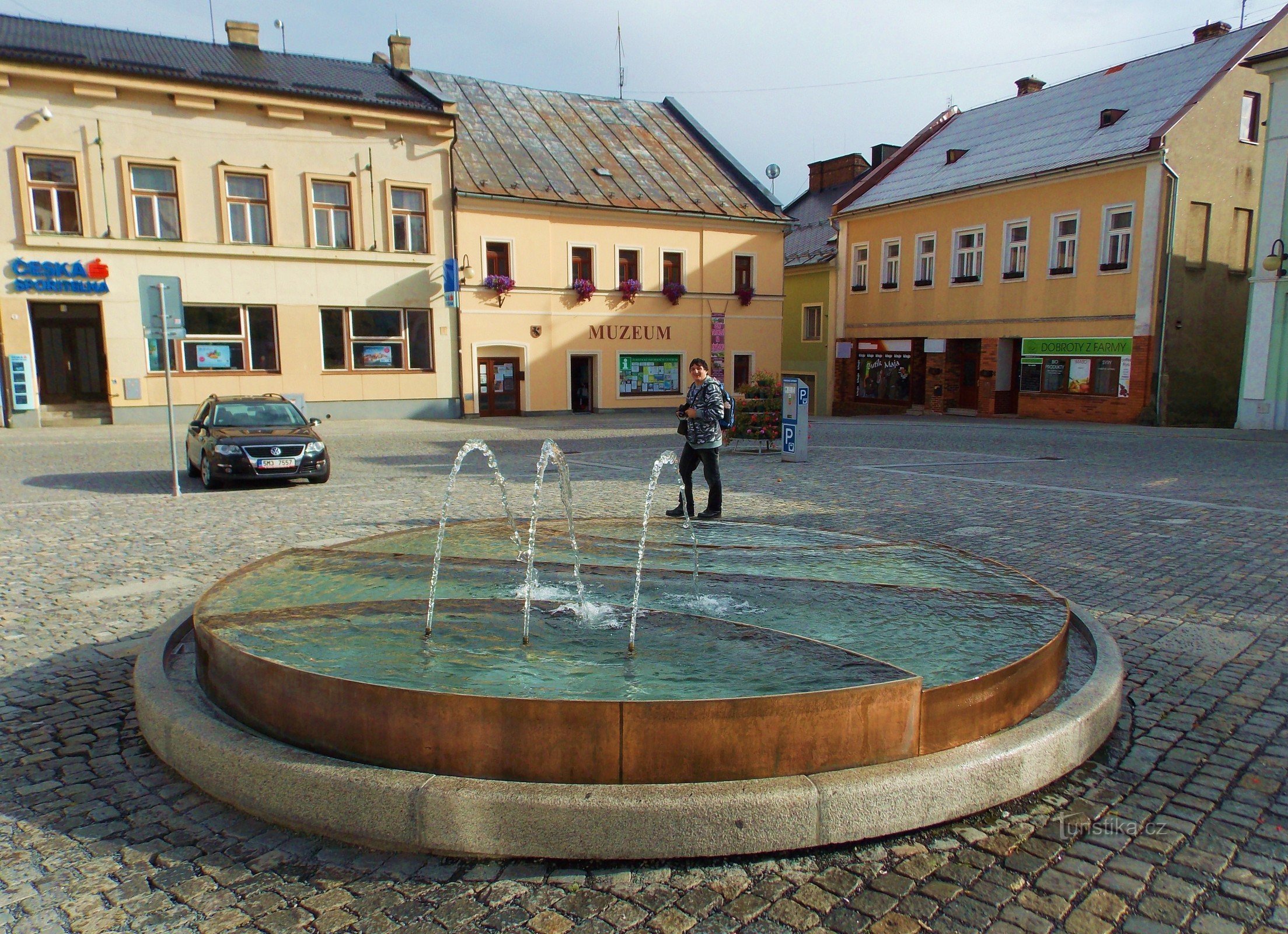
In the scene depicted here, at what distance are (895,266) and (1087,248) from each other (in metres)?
8.25

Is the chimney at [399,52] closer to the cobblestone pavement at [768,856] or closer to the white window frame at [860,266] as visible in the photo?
the white window frame at [860,266]

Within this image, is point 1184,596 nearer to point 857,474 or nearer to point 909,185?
point 857,474

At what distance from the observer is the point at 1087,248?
2831 centimetres

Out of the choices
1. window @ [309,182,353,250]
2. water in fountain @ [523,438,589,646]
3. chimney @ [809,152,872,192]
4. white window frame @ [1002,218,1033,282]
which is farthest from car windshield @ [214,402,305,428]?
chimney @ [809,152,872,192]

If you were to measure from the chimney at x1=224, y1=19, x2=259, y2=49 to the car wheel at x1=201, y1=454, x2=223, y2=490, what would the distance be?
20844mm

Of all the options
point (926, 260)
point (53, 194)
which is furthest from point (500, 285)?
point (926, 260)

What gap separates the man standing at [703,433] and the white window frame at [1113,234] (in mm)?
22228

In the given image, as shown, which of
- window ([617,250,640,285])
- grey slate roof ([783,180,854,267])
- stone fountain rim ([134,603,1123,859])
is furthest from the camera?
grey slate roof ([783,180,854,267])

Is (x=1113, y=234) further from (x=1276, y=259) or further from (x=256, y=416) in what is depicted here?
(x=256, y=416)

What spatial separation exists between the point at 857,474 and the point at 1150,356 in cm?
1657

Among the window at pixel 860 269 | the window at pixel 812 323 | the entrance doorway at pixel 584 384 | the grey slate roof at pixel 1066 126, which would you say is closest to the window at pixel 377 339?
the entrance doorway at pixel 584 384

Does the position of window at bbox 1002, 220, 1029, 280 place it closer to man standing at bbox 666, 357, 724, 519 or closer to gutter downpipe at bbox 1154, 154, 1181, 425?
gutter downpipe at bbox 1154, 154, 1181, 425

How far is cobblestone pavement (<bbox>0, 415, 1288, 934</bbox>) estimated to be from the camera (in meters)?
3.09

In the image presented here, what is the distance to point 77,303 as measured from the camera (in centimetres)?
2477
